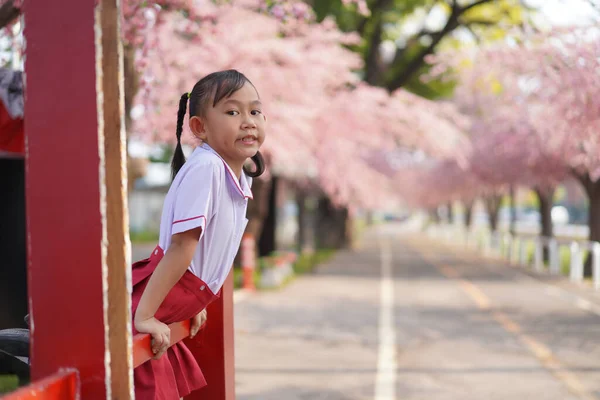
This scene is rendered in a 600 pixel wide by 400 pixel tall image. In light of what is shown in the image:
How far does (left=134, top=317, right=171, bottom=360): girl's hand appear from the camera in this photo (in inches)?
78.2

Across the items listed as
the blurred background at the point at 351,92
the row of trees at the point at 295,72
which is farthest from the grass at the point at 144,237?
the row of trees at the point at 295,72

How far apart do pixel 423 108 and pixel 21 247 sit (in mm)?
16632

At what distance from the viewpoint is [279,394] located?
260 inches

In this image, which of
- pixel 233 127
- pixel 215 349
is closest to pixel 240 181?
pixel 233 127

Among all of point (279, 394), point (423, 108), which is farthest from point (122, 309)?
point (423, 108)

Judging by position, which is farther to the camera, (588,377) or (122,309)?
(588,377)

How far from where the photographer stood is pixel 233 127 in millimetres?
2293

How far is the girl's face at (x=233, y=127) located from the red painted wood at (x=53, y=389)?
0.98 meters

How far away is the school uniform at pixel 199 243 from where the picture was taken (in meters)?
2.07

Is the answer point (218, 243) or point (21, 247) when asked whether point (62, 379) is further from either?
point (21, 247)

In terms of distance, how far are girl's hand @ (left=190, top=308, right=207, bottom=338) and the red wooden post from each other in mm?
850

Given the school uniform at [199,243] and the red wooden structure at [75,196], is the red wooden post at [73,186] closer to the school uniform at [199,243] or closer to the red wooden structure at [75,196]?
the red wooden structure at [75,196]

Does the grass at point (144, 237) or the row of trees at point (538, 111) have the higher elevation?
the row of trees at point (538, 111)

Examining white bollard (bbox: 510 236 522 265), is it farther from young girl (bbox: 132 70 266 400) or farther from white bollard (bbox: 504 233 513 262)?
young girl (bbox: 132 70 266 400)
